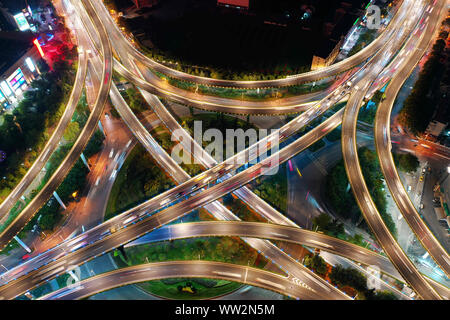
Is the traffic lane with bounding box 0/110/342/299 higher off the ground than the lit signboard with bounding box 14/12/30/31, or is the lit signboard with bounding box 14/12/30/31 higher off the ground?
the lit signboard with bounding box 14/12/30/31

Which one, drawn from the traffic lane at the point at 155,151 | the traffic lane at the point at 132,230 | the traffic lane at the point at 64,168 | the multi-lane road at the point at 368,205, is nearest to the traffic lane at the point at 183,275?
the traffic lane at the point at 132,230

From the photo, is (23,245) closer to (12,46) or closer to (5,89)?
(5,89)

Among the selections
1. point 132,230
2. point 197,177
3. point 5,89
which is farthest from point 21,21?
point 132,230

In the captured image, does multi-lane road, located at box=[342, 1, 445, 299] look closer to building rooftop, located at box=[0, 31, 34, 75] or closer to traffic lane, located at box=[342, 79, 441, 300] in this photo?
traffic lane, located at box=[342, 79, 441, 300]

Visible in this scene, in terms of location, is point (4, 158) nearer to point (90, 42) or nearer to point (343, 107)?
point (90, 42)

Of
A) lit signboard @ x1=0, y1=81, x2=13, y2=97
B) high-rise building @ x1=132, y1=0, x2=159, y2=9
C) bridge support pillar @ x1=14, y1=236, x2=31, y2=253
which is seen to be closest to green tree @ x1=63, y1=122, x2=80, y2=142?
lit signboard @ x1=0, y1=81, x2=13, y2=97

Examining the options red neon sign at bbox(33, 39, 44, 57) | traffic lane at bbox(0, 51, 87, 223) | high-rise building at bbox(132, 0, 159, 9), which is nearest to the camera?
traffic lane at bbox(0, 51, 87, 223)

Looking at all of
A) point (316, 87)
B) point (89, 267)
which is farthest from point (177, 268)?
point (316, 87)

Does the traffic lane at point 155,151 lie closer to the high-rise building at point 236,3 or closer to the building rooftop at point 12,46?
the building rooftop at point 12,46
